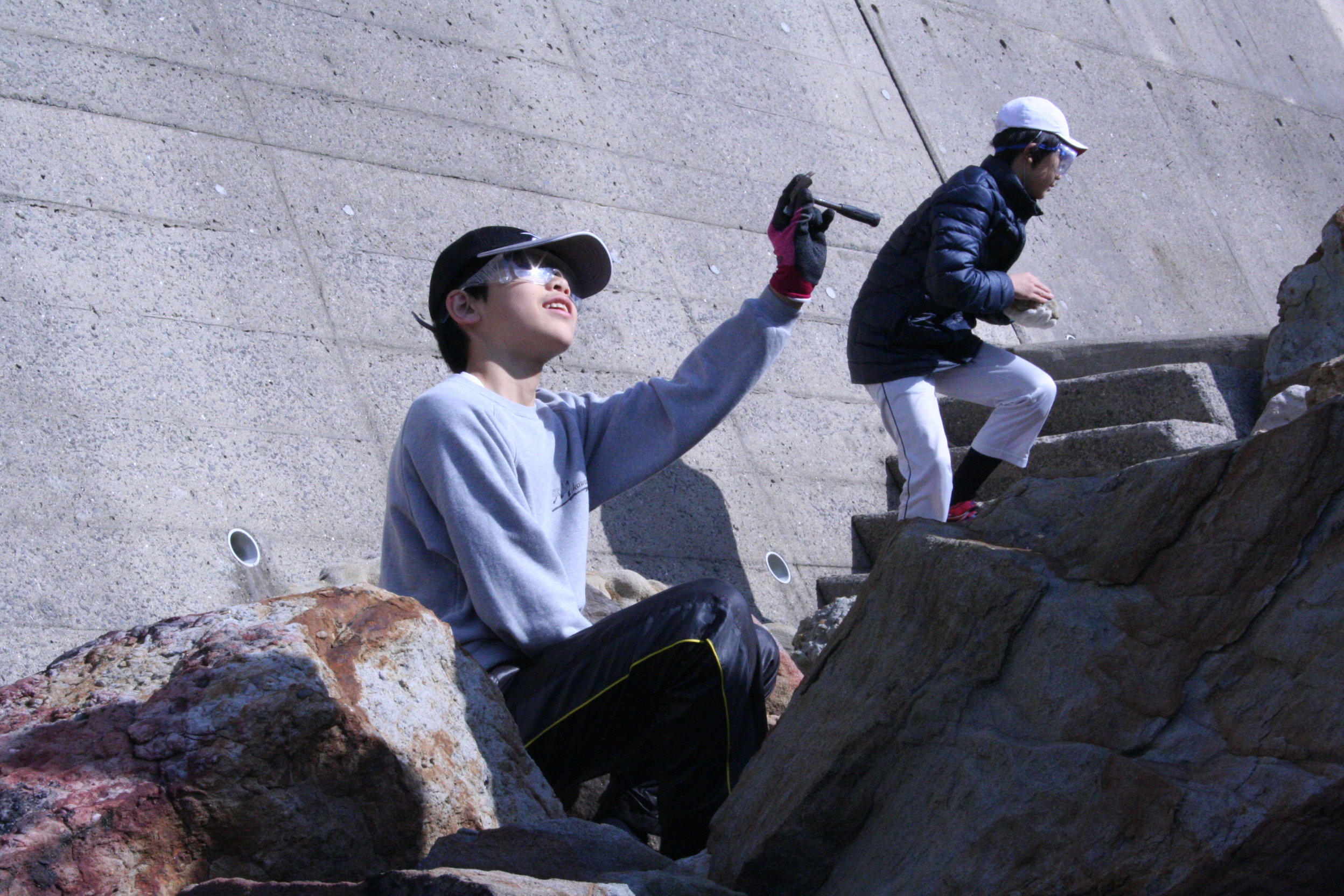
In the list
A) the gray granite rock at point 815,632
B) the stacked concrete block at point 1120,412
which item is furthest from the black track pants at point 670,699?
the stacked concrete block at point 1120,412

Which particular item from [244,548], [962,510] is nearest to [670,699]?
[244,548]

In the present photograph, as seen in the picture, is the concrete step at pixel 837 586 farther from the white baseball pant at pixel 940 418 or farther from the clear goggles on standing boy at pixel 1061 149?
the clear goggles on standing boy at pixel 1061 149

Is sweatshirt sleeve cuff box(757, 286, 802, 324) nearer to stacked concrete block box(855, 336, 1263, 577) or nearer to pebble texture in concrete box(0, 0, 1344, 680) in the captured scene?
pebble texture in concrete box(0, 0, 1344, 680)

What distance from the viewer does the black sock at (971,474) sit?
11.6 ft

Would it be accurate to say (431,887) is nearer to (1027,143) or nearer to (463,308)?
(463,308)

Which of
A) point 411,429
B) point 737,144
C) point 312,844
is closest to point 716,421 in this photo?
point 411,429

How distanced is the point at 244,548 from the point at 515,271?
108 cm

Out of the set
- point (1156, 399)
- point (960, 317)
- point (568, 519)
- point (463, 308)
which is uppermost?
point (1156, 399)

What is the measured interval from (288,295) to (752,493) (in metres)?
1.45

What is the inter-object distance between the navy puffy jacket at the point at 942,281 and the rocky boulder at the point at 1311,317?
1019 mm

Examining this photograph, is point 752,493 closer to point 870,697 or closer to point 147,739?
point 870,697

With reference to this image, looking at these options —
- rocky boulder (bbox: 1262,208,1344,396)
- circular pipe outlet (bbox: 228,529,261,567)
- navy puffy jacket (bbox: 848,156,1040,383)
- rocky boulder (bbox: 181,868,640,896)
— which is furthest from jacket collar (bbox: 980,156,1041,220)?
rocky boulder (bbox: 181,868,640,896)

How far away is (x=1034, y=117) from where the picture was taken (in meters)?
3.55

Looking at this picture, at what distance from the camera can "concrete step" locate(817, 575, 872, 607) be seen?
12.0ft
